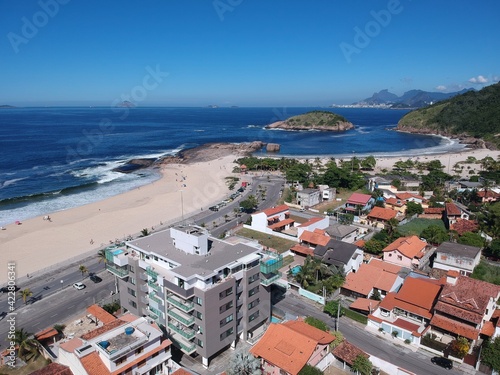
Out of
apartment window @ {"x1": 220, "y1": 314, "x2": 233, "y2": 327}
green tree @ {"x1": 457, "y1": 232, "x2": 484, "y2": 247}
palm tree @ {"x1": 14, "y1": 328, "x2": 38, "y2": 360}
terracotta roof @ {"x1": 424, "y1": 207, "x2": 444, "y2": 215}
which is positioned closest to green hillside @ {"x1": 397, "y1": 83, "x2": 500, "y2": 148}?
terracotta roof @ {"x1": 424, "y1": 207, "x2": 444, "y2": 215}

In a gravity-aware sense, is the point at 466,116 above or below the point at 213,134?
above

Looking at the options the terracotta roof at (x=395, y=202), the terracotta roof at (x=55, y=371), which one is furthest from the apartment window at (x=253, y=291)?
the terracotta roof at (x=395, y=202)

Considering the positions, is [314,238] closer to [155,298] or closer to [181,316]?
[155,298]

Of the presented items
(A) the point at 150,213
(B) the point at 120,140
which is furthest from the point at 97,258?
(B) the point at 120,140

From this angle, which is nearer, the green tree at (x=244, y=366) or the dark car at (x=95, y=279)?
the green tree at (x=244, y=366)

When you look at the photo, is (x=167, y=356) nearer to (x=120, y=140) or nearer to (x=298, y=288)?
(x=298, y=288)

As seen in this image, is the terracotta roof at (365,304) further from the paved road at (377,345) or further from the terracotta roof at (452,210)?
the terracotta roof at (452,210)
